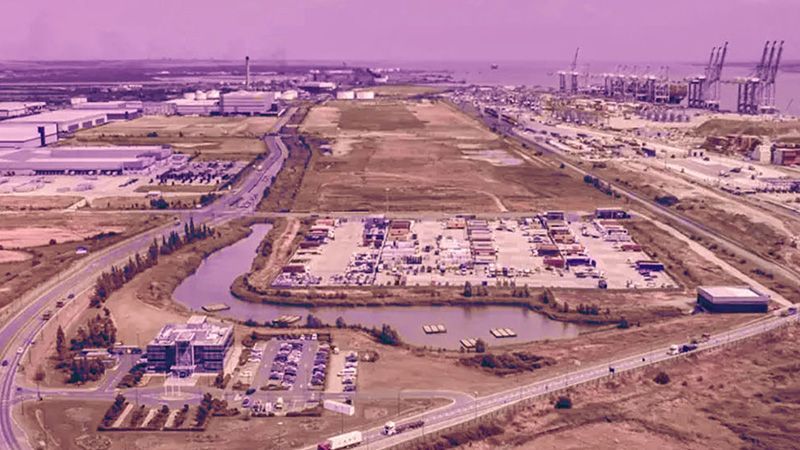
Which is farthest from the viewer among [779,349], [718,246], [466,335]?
[718,246]

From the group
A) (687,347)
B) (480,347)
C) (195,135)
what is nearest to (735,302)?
(687,347)

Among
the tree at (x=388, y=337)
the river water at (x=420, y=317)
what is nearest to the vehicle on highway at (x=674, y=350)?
the river water at (x=420, y=317)

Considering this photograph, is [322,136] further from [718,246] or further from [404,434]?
[404,434]

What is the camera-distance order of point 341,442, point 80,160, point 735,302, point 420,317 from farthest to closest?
point 80,160
point 420,317
point 735,302
point 341,442

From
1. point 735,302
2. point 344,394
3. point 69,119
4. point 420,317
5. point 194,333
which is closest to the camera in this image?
point 344,394

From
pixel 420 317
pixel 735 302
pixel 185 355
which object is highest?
pixel 735 302

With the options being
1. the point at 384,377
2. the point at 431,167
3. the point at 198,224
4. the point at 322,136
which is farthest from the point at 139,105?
the point at 384,377

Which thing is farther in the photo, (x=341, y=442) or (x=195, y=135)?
(x=195, y=135)

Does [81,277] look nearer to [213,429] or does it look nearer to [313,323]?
[313,323]
